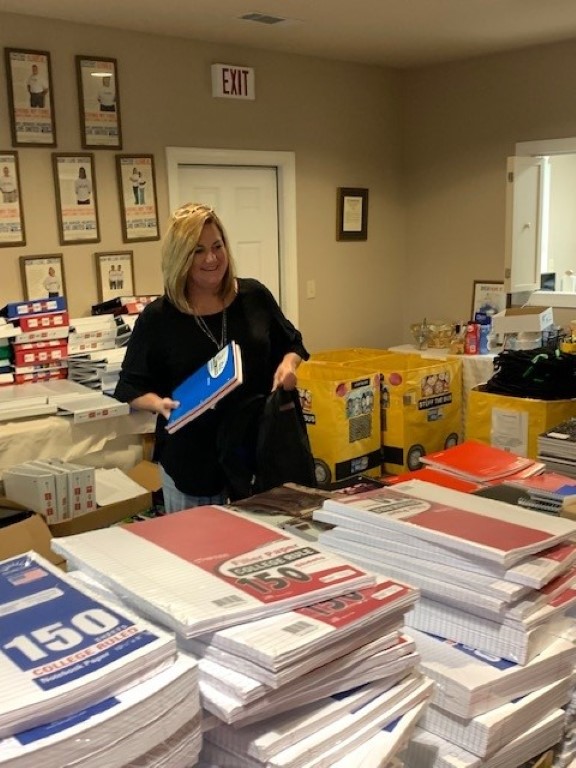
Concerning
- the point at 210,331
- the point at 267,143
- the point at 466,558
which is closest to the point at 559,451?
the point at 210,331

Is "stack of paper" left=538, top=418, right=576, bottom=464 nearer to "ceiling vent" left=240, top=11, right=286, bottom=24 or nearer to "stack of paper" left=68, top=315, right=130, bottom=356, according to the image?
"stack of paper" left=68, top=315, right=130, bottom=356

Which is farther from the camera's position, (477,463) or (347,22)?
(347,22)

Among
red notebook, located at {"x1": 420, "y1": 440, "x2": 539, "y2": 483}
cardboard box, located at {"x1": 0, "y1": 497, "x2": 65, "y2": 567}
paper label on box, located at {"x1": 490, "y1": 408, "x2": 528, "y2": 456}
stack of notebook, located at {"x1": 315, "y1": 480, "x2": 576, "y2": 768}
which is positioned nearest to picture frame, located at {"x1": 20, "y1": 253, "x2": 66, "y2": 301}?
cardboard box, located at {"x1": 0, "y1": 497, "x2": 65, "y2": 567}

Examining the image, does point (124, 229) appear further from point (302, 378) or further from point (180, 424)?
point (180, 424)

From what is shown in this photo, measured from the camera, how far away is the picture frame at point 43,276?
3.92 metres

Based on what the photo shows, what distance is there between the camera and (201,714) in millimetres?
890

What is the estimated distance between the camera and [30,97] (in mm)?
3836

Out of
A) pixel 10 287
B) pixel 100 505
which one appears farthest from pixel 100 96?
pixel 100 505

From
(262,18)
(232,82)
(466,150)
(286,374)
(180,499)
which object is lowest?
(180,499)

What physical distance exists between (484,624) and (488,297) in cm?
447

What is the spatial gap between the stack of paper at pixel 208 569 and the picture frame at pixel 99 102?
3.27 metres

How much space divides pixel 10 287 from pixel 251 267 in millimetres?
1577

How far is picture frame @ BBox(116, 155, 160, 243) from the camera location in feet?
13.9

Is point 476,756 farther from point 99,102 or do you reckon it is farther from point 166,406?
point 99,102
